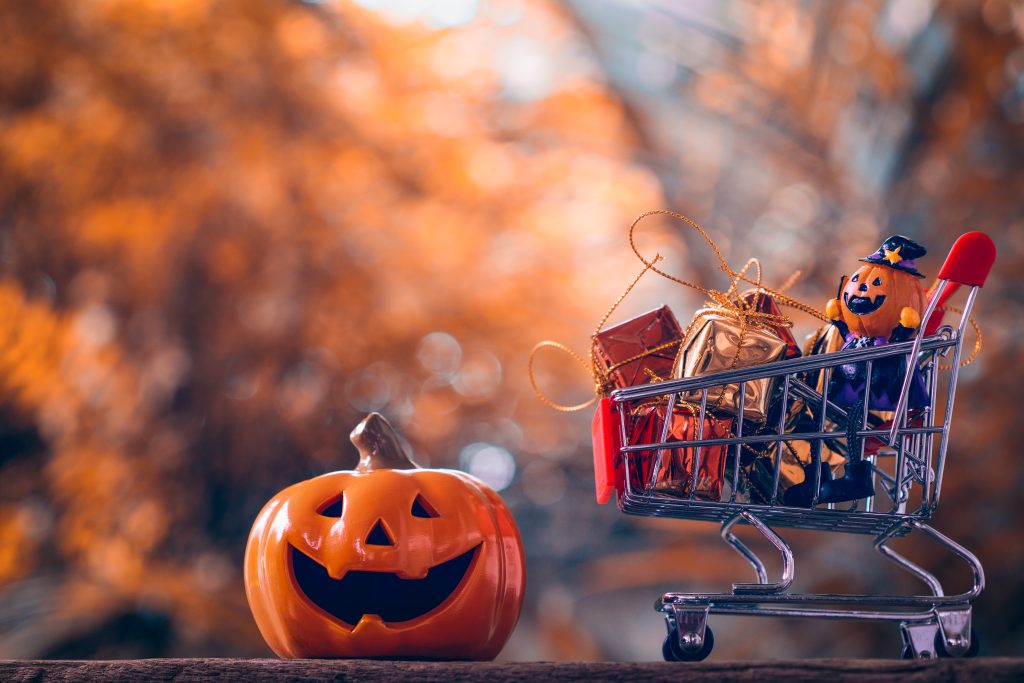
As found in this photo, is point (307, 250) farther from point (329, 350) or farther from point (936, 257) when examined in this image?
point (936, 257)

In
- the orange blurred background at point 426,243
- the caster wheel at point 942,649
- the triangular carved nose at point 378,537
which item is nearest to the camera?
the caster wheel at point 942,649

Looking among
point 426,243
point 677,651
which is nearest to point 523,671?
point 677,651

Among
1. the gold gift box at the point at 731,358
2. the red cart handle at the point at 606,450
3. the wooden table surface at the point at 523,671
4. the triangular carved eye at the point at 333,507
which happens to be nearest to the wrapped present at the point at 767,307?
the gold gift box at the point at 731,358

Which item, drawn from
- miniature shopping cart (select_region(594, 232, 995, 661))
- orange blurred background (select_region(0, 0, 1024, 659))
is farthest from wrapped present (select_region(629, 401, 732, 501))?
orange blurred background (select_region(0, 0, 1024, 659))

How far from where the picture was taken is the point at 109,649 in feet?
7.87

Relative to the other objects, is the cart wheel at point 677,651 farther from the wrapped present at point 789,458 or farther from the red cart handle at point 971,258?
the red cart handle at point 971,258

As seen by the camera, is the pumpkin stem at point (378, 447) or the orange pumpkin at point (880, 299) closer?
the orange pumpkin at point (880, 299)

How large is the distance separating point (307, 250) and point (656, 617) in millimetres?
1732

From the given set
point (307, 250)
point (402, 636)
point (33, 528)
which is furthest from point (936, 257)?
point (33, 528)

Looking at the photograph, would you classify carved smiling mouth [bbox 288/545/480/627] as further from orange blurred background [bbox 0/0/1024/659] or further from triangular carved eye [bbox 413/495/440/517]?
orange blurred background [bbox 0/0/1024/659]

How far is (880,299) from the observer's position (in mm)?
621

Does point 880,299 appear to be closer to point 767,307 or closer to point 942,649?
point 767,307

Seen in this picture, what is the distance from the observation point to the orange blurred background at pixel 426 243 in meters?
2.39

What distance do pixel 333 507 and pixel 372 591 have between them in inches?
3.2
